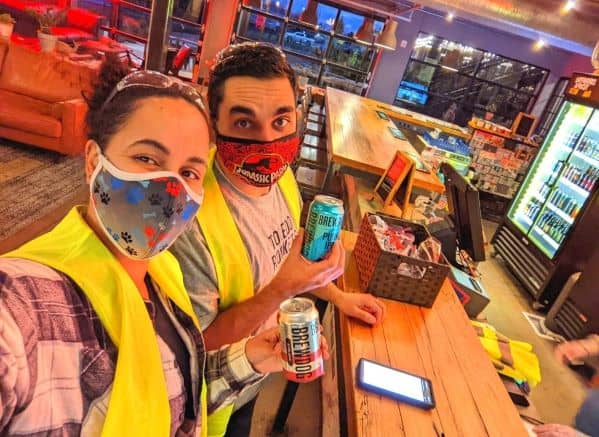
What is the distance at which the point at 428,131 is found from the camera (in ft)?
20.0

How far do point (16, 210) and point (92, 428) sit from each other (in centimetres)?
325

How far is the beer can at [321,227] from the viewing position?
1053 millimetres

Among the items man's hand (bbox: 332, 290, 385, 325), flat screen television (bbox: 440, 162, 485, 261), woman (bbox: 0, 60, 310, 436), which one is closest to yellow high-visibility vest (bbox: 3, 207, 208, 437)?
woman (bbox: 0, 60, 310, 436)

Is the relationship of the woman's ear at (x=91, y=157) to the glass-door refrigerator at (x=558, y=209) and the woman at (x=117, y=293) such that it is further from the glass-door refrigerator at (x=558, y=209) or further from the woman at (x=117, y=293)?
the glass-door refrigerator at (x=558, y=209)

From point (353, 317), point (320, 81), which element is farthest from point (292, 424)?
point (320, 81)

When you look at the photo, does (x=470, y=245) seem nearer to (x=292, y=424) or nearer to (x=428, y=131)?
(x=292, y=424)

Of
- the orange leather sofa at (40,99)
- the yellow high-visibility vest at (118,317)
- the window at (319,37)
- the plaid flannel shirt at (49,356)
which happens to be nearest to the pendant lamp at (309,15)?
the window at (319,37)

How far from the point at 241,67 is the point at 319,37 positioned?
10.1 m

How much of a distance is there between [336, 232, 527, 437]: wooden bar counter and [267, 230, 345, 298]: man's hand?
350 mm

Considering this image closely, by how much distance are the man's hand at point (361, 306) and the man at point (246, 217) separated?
0.32m

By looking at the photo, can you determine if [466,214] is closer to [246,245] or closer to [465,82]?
[246,245]

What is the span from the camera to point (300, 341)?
895 millimetres

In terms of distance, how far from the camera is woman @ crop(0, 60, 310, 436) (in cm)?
53

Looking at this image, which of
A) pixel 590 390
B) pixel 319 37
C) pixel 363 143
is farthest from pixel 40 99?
pixel 319 37
